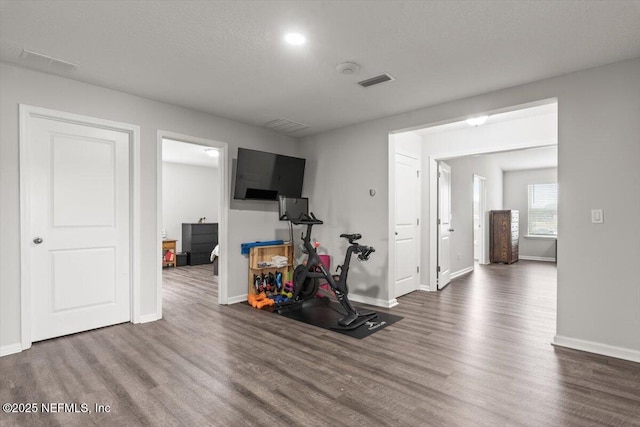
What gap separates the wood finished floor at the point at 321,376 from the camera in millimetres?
1958

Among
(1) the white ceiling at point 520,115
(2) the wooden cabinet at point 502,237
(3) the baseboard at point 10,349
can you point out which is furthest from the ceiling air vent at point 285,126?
(2) the wooden cabinet at point 502,237

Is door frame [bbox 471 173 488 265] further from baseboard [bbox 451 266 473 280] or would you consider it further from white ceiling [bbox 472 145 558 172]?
baseboard [bbox 451 266 473 280]

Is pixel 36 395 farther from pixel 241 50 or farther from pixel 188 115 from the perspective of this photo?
pixel 188 115

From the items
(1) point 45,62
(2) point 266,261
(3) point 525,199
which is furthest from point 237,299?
(3) point 525,199

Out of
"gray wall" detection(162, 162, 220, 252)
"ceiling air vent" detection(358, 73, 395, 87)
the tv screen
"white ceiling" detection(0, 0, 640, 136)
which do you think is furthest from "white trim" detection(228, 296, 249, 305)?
"gray wall" detection(162, 162, 220, 252)

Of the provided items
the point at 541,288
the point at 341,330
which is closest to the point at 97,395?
the point at 341,330

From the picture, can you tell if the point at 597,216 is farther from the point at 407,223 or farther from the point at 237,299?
the point at 237,299

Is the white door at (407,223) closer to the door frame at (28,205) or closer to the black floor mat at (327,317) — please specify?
the black floor mat at (327,317)

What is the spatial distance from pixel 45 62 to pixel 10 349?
246cm

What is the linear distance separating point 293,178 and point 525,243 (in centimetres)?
782

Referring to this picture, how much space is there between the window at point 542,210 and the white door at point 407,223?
605 cm

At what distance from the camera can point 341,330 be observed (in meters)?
3.42

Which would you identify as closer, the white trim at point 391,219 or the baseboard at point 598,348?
the baseboard at point 598,348

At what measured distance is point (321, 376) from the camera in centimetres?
243
